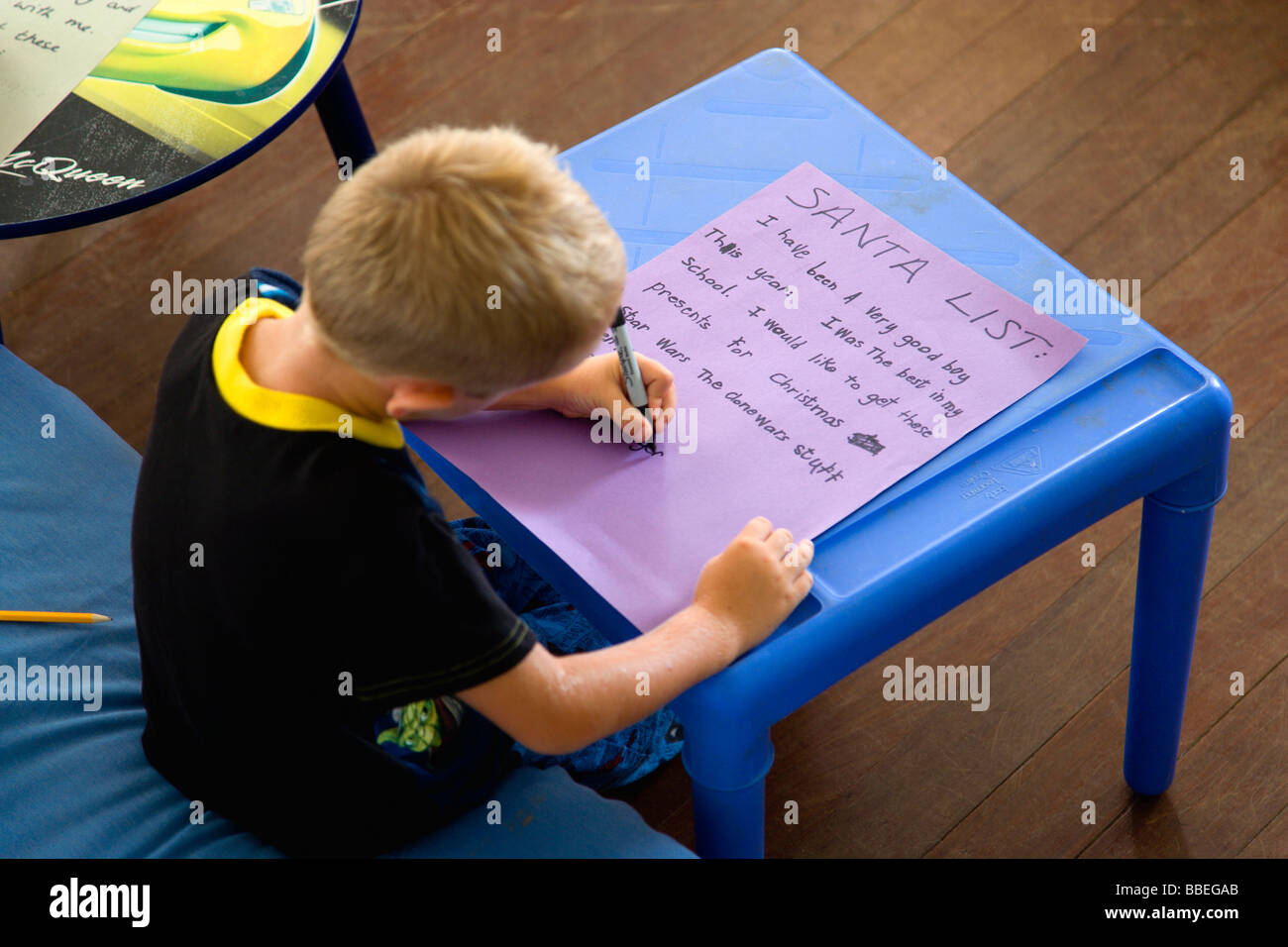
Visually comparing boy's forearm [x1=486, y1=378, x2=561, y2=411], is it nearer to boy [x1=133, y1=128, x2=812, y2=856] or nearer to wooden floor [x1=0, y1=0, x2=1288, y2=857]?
boy [x1=133, y1=128, x2=812, y2=856]

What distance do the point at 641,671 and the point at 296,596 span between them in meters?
0.22

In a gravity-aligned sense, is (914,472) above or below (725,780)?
above

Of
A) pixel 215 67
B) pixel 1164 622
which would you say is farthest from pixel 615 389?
pixel 215 67

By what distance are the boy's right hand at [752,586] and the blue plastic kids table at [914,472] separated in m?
0.02

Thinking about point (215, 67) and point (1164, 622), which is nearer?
point (1164, 622)

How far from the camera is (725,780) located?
0.89m

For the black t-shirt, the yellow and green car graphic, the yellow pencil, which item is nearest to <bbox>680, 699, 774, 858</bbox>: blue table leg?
the black t-shirt

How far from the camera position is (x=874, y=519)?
90cm

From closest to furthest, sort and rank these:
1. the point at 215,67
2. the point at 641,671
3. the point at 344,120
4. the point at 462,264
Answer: the point at 462,264, the point at 641,671, the point at 215,67, the point at 344,120

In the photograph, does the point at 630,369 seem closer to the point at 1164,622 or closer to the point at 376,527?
the point at 376,527

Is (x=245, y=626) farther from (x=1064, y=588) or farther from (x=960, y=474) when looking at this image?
(x=1064, y=588)

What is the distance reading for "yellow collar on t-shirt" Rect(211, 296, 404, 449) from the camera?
0.79m
